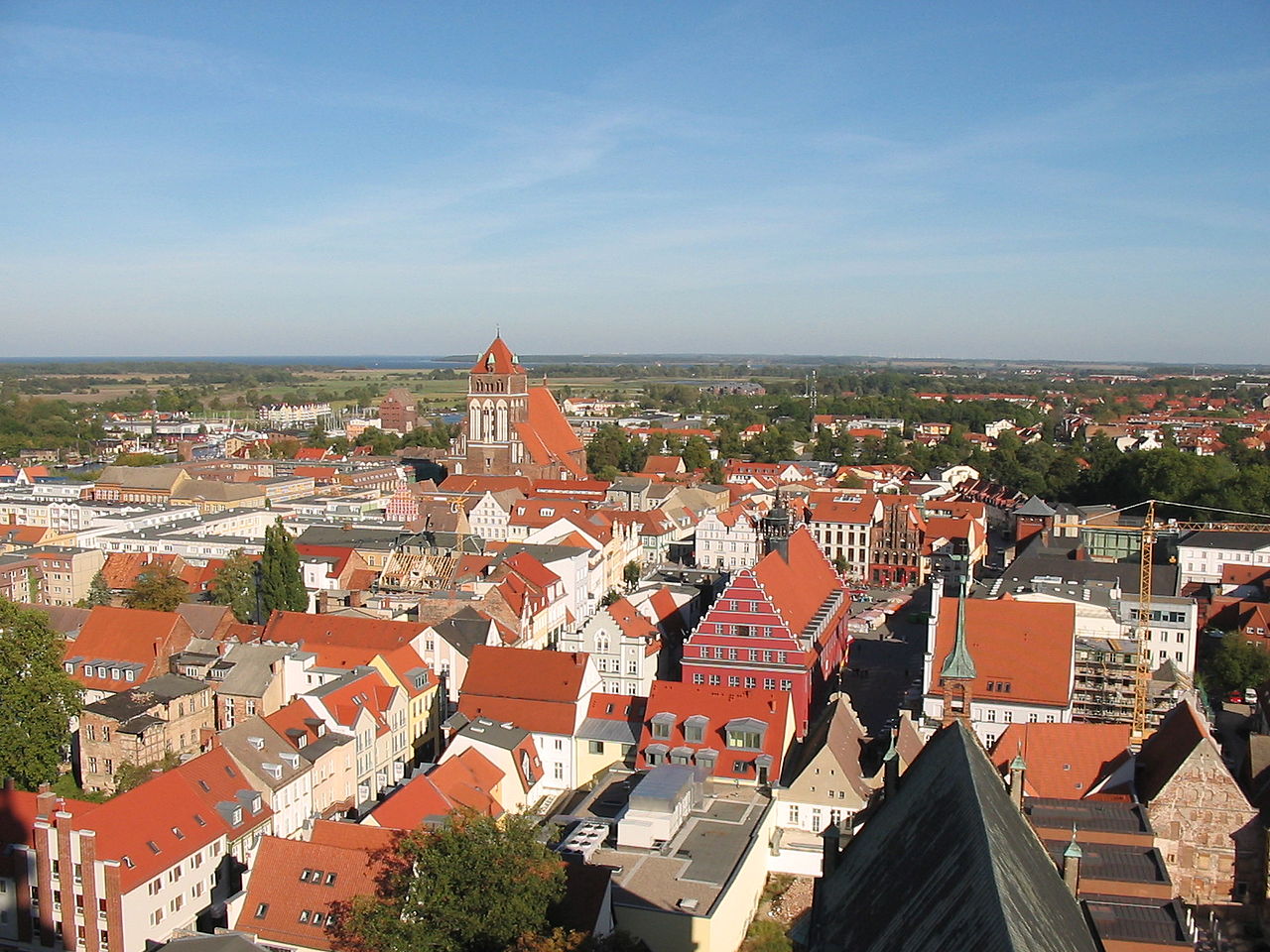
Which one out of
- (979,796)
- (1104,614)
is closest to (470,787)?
(979,796)

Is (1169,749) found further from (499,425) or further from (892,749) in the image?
(499,425)

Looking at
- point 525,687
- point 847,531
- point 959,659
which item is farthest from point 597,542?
point 959,659

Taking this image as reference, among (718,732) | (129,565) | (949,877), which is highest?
(949,877)

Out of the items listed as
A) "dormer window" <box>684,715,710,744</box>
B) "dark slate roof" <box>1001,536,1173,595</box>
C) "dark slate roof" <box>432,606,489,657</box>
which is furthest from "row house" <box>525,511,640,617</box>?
"dormer window" <box>684,715,710,744</box>

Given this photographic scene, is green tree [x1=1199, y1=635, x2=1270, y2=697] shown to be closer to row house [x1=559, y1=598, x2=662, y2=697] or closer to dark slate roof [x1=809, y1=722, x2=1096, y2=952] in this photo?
row house [x1=559, y1=598, x2=662, y2=697]

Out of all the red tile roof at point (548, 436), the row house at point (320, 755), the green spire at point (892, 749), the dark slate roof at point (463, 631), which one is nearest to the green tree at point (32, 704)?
A: the row house at point (320, 755)

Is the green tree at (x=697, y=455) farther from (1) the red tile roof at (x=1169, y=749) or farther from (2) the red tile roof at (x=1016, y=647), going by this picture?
(1) the red tile roof at (x=1169, y=749)

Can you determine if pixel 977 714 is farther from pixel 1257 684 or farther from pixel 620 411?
pixel 620 411
